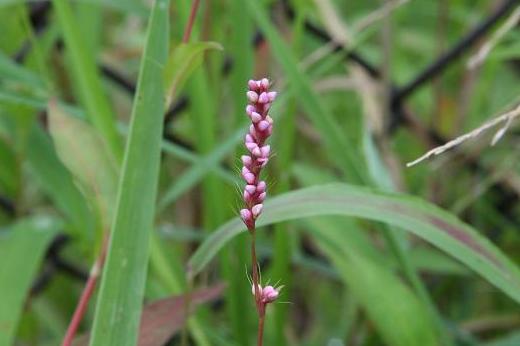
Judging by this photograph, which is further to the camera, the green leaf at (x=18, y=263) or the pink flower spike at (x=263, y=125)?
the green leaf at (x=18, y=263)

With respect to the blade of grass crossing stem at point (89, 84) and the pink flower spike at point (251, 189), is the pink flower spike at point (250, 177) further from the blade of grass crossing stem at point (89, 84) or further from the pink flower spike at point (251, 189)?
the blade of grass crossing stem at point (89, 84)

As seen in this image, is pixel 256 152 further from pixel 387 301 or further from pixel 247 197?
pixel 387 301

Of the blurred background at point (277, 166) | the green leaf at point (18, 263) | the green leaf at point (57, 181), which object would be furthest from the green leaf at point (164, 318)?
the green leaf at point (57, 181)

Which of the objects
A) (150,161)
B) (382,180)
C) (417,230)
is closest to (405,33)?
(382,180)

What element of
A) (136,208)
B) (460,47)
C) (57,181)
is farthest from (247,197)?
(460,47)

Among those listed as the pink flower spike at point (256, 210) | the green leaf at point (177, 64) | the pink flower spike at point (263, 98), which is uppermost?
the green leaf at point (177, 64)

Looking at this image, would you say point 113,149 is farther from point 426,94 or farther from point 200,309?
point 426,94

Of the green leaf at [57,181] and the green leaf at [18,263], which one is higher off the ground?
the green leaf at [57,181]
